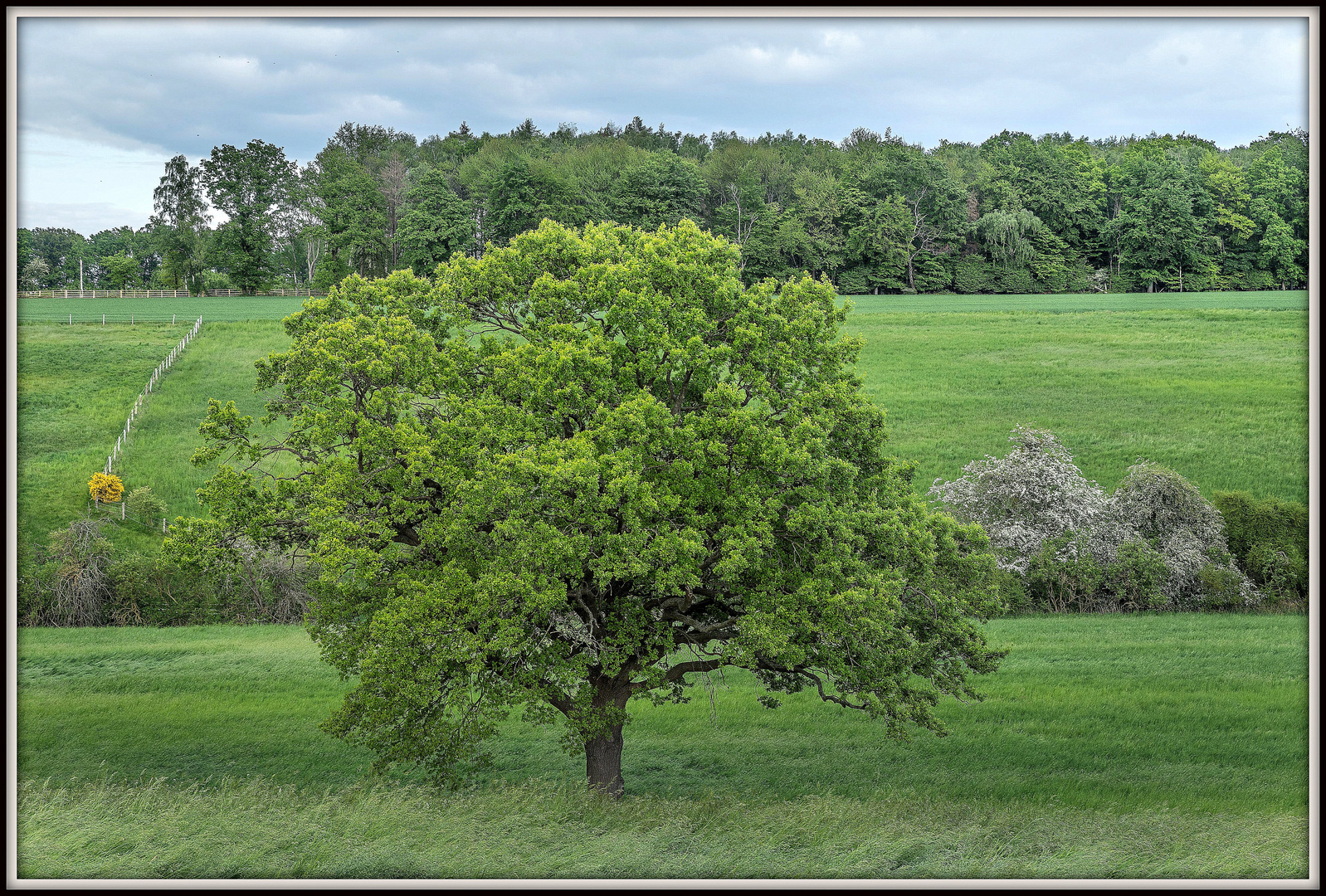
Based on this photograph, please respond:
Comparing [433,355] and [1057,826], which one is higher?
[433,355]

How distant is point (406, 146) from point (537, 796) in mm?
82417

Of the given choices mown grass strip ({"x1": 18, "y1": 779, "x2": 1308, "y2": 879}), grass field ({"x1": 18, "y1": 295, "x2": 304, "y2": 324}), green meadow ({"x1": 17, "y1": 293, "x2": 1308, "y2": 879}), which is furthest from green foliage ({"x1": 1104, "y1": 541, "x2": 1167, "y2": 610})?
grass field ({"x1": 18, "y1": 295, "x2": 304, "y2": 324})

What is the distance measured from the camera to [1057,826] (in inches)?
663

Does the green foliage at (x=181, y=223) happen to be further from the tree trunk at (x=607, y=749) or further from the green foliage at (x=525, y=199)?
the tree trunk at (x=607, y=749)

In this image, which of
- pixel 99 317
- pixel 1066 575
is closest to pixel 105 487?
pixel 99 317

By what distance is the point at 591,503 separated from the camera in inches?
615

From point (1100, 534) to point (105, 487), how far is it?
42891mm

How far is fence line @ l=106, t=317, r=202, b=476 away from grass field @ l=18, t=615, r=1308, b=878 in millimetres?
14031

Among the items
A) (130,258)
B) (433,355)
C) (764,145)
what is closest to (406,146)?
(130,258)

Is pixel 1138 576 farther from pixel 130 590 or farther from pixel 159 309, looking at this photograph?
pixel 159 309

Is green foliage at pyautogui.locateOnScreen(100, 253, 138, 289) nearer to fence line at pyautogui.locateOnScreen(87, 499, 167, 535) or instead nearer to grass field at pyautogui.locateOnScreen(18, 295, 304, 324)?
grass field at pyautogui.locateOnScreen(18, 295, 304, 324)

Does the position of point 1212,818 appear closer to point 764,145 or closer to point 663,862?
point 663,862

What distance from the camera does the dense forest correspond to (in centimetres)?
6631

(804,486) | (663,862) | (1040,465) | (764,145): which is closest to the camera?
A: (663,862)
